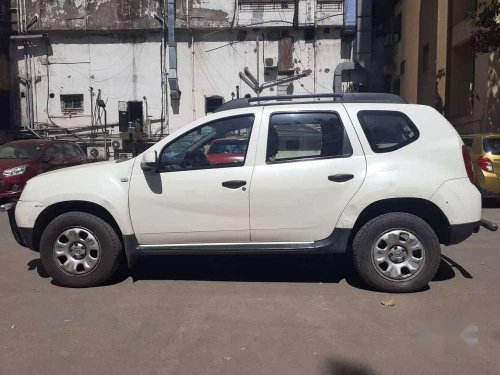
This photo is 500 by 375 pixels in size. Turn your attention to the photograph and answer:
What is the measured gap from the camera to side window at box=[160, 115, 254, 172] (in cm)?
517

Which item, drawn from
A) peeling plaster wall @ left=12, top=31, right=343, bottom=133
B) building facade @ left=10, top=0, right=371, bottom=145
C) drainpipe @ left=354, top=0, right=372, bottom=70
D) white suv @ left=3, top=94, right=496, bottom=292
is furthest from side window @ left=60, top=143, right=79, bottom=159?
drainpipe @ left=354, top=0, right=372, bottom=70

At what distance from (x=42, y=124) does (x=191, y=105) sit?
25.8ft

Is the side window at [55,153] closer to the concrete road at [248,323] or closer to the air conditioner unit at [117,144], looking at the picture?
the concrete road at [248,323]

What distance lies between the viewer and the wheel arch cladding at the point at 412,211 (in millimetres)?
5043

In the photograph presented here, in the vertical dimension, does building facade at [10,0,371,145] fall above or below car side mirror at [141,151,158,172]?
above

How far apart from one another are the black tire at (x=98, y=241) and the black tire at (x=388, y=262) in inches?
95.7

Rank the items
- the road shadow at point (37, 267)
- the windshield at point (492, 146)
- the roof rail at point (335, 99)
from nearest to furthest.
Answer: the roof rail at point (335, 99) < the road shadow at point (37, 267) < the windshield at point (492, 146)

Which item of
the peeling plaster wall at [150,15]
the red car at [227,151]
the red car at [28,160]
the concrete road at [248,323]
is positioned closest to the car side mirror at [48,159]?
the red car at [28,160]

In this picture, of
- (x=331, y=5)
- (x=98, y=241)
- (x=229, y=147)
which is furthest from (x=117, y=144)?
(x=229, y=147)

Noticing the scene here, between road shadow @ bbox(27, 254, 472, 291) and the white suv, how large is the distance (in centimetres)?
53

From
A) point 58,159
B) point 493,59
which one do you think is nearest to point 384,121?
point 58,159

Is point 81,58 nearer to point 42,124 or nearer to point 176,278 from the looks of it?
point 42,124

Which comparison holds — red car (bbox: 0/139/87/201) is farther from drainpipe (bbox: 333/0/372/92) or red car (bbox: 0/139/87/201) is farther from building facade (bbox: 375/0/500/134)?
drainpipe (bbox: 333/0/372/92)

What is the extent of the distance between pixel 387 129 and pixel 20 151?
9563mm
